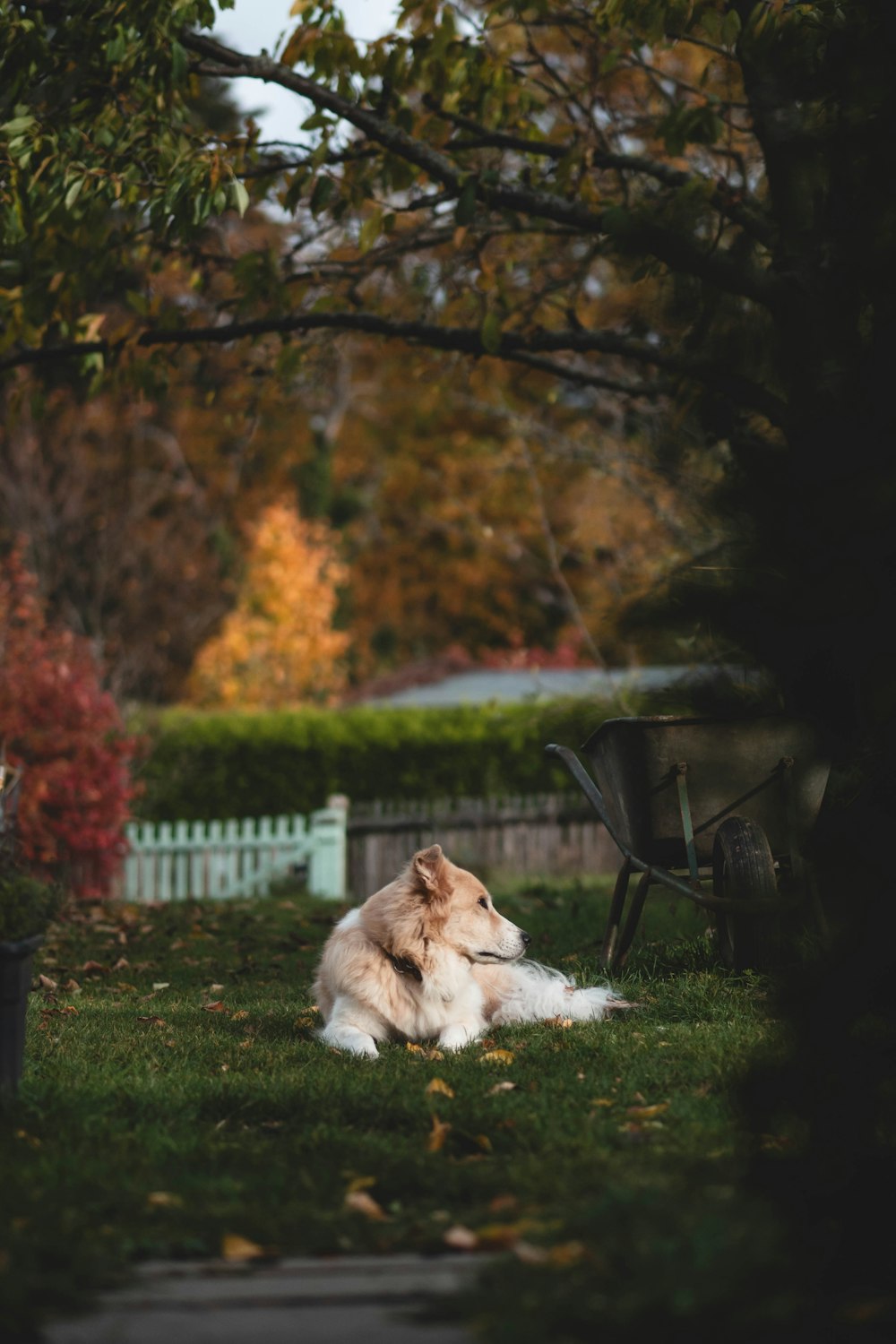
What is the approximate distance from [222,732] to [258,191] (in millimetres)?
10321

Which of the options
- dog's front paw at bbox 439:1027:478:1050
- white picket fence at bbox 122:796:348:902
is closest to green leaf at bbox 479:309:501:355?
dog's front paw at bbox 439:1027:478:1050

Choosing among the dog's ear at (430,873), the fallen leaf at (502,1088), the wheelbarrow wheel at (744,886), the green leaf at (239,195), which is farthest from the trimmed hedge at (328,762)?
the fallen leaf at (502,1088)

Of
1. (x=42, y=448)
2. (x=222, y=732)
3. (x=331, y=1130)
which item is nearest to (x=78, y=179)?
(x=331, y=1130)

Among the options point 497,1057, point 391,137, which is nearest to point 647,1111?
point 497,1057

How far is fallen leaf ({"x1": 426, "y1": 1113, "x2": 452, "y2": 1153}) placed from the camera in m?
3.96

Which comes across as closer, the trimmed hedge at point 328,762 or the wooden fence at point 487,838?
the wooden fence at point 487,838

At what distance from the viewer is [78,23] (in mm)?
7598

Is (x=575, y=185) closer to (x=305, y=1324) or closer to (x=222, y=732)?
(x=305, y=1324)

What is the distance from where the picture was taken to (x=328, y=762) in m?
18.6

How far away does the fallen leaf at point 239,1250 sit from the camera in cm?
303

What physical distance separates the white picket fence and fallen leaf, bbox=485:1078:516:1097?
1025cm

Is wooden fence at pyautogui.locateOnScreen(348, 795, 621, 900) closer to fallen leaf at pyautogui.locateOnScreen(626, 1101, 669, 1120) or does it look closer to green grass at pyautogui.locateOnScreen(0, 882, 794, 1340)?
Answer: green grass at pyautogui.locateOnScreen(0, 882, 794, 1340)

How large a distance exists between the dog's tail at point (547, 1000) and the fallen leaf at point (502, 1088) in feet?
4.05

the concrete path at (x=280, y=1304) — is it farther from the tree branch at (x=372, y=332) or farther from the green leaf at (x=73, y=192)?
the tree branch at (x=372, y=332)
